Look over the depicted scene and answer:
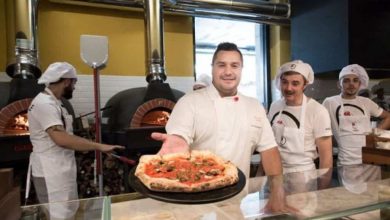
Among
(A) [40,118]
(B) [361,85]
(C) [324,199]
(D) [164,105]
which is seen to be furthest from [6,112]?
(B) [361,85]

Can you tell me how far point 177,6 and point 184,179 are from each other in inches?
109

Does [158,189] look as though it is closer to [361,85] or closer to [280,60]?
[361,85]

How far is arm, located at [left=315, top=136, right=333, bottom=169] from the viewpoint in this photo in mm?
1736

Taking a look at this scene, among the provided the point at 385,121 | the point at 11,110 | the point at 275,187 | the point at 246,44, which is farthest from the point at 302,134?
the point at 246,44

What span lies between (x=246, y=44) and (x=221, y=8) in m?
1.23

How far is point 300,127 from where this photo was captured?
1.79 meters

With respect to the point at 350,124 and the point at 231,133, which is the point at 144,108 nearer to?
the point at 231,133

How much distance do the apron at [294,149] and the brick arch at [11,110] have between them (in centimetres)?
208

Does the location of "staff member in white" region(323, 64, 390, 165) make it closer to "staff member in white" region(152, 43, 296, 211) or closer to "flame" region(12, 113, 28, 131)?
"staff member in white" region(152, 43, 296, 211)

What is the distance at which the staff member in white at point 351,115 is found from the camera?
2.38 metres

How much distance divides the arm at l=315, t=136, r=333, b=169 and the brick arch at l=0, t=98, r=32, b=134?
2.29 metres

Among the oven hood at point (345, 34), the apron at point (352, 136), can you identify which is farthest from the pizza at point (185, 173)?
the oven hood at point (345, 34)

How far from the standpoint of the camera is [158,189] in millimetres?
900

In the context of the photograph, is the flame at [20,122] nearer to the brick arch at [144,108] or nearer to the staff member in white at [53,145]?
the staff member in white at [53,145]
